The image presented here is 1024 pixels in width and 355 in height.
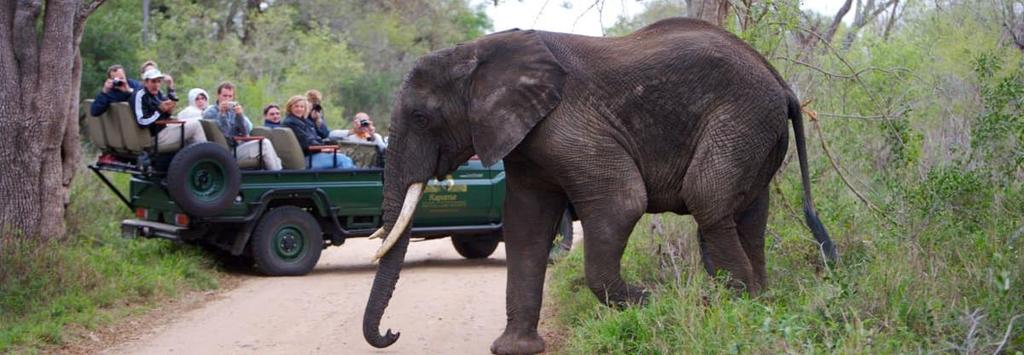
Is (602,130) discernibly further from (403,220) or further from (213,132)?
(213,132)

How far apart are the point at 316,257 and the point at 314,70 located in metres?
20.2

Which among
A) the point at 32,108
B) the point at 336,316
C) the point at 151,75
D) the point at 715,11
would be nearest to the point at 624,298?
the point at 336,316

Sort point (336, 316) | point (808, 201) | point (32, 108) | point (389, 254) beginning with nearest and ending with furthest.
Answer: point (389, 254) < point (808, 201) < point (336, 316) < point (32, 108)

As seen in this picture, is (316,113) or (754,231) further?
(316,113)

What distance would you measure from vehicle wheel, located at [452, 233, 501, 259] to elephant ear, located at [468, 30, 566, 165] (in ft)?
25.5

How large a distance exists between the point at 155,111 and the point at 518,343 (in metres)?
6.00

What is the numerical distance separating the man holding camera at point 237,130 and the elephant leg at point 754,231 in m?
6.64

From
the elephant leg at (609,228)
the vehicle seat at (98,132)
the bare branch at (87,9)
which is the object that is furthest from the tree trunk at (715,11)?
the vehicle seat at (98,132)

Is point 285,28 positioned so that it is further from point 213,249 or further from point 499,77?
point 499,77

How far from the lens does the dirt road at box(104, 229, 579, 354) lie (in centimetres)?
1000

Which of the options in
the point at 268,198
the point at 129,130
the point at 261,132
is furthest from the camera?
the point at 261,132

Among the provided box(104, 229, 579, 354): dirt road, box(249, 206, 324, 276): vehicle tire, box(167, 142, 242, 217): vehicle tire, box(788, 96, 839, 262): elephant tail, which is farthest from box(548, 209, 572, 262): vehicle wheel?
box(788, 96, 839, 262): elephant tail

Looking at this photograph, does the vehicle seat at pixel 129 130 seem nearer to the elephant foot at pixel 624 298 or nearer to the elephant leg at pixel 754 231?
the elephant foot at pixel 624 298

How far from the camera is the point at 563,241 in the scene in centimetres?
1641
